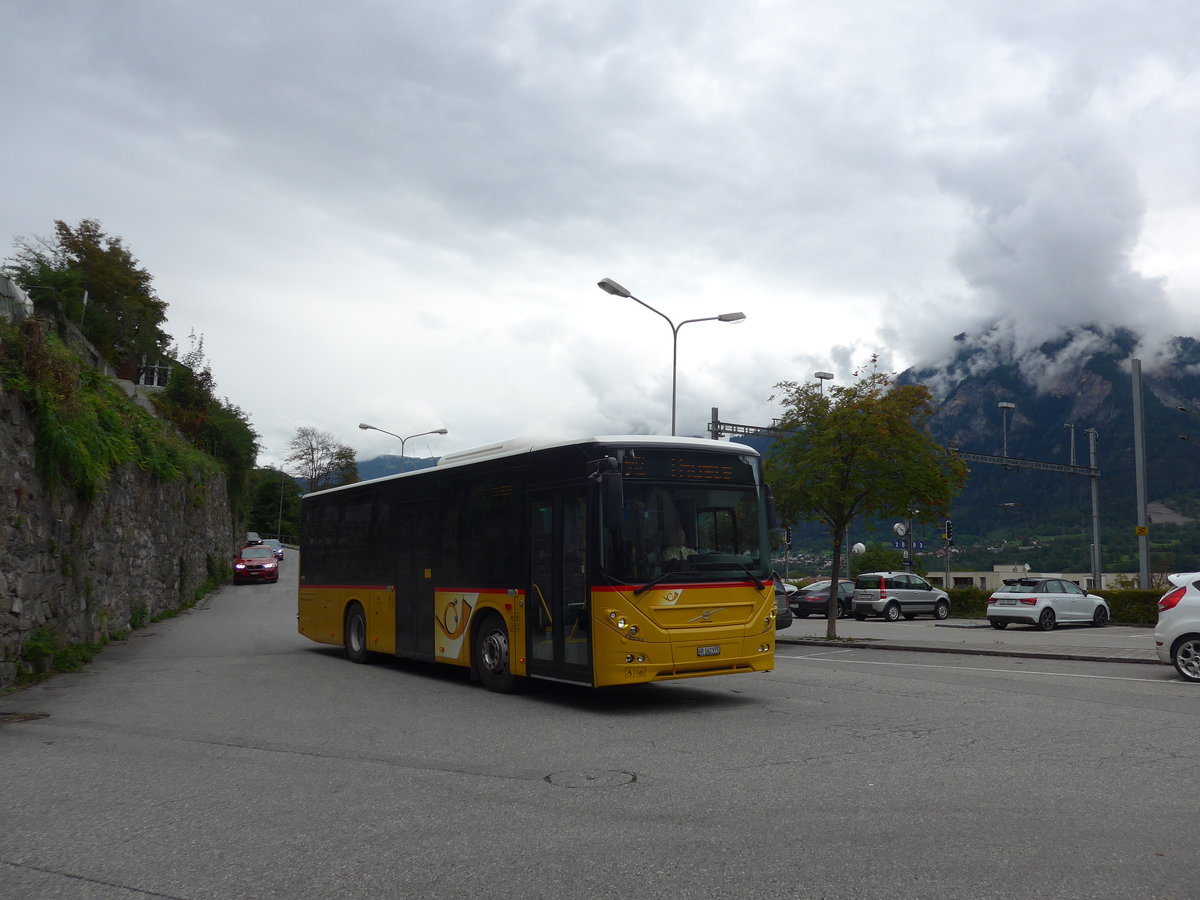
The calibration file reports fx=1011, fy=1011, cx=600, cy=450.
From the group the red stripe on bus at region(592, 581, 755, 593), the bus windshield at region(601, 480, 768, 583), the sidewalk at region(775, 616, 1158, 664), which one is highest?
the bus windshield at region(601, 480, 768, 583)

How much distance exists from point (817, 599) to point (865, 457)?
613 inches

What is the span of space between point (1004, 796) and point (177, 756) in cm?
645

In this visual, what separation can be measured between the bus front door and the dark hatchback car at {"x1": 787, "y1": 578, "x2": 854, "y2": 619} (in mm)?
26843

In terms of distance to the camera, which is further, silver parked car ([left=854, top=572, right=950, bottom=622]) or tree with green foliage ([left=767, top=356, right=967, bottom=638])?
silver parked car ([left=854, top=572, right=950, bottom=622])

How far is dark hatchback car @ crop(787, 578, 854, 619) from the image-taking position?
37.1m

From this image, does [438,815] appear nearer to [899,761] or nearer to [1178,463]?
[899,761]

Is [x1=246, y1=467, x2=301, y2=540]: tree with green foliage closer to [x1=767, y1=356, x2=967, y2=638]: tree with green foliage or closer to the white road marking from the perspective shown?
[x1=767, y1=356, x2=967, y2=638]: tree with green foliage

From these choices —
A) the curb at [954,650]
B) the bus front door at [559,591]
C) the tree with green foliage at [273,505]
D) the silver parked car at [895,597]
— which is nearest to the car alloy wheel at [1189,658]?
the curb at [954,650]

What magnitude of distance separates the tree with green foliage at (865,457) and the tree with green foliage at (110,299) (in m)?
25.5

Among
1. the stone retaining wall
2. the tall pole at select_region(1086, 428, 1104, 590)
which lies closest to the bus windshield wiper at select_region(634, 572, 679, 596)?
the stone retaining wall

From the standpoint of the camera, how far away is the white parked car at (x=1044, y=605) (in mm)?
29906

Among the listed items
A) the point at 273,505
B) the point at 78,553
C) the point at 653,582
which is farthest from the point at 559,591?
the point at 273,505

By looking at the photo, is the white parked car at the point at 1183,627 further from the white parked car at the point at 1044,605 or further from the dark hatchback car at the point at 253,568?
the dark hatchback car at the point at 253,568

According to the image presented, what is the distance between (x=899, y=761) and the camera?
7840 millimetres
